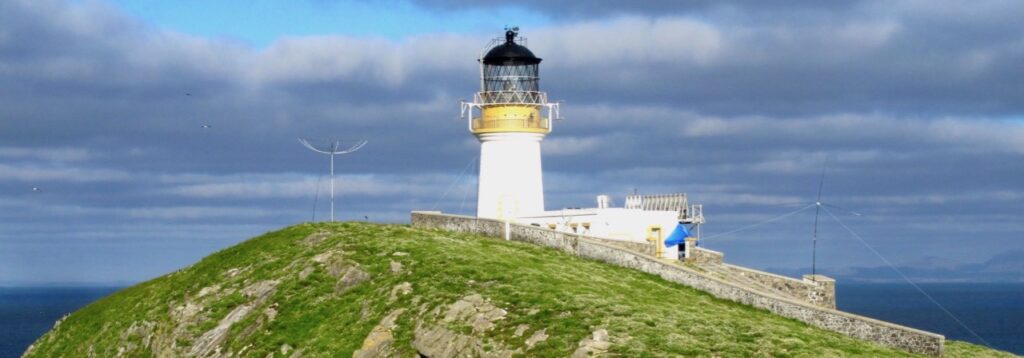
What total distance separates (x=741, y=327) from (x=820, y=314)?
7.49m

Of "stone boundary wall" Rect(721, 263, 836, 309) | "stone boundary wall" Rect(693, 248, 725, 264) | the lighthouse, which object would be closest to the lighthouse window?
the lighthouse

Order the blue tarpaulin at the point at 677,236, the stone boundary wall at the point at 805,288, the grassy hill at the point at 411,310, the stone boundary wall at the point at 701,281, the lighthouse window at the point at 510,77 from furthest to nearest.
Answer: the lighthouse window at the point at 510,77 < the blue tarpaulin at the point at 677,236 < the stone boundary wall at the point at 805,288 < the stone boundary wall at the point at 701,281 < the grassy hill at the point at 411,310

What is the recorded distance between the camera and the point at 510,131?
69.2m

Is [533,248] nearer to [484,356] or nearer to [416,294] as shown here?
[416,294]

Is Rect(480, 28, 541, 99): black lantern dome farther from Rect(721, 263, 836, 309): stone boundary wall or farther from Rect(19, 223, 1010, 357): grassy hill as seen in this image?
Rect(721, 263, 836, 309): stone boundary wall

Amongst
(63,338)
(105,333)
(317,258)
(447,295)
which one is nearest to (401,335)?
(447,295)

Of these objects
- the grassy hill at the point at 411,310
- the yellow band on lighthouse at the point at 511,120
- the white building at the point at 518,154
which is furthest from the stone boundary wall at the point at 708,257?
the grassy hill at the point at 411,310

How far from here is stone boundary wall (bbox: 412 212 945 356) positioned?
47125 mm

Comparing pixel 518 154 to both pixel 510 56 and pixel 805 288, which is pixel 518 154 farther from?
pixel 805 288

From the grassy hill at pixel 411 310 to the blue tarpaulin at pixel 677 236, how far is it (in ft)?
32.6

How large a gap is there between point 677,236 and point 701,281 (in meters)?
12.5

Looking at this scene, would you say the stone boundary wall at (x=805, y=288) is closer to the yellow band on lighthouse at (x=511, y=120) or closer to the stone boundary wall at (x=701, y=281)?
the stone boundary wall at (x=701, y=281)

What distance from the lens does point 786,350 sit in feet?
132

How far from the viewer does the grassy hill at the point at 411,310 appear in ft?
138
